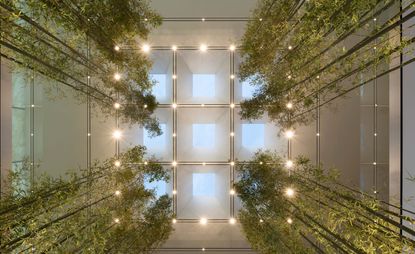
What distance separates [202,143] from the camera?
8.27m

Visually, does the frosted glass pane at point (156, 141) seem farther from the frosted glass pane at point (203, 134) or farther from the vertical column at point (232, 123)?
the vertical column at point (232, 123)

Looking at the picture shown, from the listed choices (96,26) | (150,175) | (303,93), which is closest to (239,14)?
(303,93)

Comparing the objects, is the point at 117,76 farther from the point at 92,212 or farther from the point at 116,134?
the point at 92,212

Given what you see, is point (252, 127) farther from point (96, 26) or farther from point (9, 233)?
point (9, 233)

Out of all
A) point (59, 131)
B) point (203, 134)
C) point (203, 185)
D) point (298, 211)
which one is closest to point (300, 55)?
point (298, 211)

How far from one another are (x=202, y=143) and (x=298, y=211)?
3.63 meters

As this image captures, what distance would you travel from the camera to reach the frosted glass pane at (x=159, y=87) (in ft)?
24.8

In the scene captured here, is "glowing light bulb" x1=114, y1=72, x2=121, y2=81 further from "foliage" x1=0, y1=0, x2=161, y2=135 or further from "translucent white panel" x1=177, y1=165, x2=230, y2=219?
"translucent white panel" x1=177, y1=165, x2=230, y2=219

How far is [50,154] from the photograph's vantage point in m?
7.07

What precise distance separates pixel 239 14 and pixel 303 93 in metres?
2.43

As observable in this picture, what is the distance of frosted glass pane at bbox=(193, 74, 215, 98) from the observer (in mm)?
8133

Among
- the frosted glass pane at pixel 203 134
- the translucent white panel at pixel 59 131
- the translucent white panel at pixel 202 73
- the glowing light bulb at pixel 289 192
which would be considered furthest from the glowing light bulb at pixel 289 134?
the translucent white panel at pixel 59 131

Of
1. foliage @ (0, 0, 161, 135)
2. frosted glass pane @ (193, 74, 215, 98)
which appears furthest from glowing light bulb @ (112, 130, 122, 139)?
frosted glass pane @ (193, 74, 215, 98)

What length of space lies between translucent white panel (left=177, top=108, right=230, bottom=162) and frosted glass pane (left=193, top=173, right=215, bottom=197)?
2.80 ft
